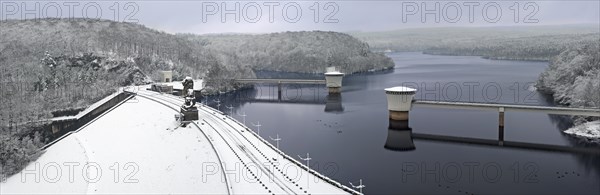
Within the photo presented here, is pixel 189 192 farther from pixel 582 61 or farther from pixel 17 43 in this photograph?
pixel 17 43

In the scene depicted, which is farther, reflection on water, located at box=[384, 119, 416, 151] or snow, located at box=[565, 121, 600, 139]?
snow, located at box=[565, 121, 600, 139]

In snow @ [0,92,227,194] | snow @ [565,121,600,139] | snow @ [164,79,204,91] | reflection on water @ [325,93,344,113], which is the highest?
snow @ [164,79,204,91]

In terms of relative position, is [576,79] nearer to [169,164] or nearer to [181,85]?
[169,164]

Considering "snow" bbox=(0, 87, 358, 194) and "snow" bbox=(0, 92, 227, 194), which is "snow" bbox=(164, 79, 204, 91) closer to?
"snow" bbox=(0, 92, 227, 194)

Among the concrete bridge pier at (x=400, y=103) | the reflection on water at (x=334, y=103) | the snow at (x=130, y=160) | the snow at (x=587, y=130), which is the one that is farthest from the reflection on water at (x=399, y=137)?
the snow at (x=130, y=160)

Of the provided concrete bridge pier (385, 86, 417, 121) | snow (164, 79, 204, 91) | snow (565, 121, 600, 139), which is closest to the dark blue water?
snow (565, 121, 600, 139)

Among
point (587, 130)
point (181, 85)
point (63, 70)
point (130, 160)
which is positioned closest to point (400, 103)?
point (587, 130)
